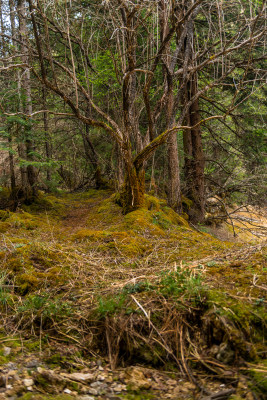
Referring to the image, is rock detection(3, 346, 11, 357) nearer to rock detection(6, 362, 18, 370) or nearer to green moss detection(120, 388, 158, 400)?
rock detection(6, 362, 18, 370)

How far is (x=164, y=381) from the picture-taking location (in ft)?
5.64

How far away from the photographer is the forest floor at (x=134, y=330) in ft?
5.34

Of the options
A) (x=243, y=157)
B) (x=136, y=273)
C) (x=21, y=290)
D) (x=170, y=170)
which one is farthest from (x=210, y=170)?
(x=21, y=290)

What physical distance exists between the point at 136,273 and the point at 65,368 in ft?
4.39

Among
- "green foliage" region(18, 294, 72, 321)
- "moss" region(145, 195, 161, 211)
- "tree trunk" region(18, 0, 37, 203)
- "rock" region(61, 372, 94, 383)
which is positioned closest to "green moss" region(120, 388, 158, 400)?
"rock" region(61, 372, 94, 383)

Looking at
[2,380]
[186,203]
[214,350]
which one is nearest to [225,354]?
[214,350]

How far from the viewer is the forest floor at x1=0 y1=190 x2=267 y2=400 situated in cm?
163

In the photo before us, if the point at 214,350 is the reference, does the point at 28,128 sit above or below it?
above

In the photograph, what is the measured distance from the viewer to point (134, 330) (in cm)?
204

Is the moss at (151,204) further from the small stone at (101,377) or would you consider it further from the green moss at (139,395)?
the green moss at (139,395)

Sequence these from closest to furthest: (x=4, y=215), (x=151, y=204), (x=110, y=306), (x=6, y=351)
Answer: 1. (x=6, y=351)
2. (x=110, y=306)
3. (x=151, y=204)
4. (x=4, y=215)

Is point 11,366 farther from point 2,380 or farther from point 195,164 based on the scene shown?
point 195,164

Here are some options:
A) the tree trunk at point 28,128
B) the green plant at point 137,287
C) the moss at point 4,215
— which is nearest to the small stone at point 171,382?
the green plant at point 137,287

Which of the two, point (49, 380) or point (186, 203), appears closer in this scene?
point (49, 380)
